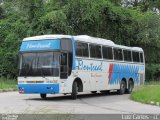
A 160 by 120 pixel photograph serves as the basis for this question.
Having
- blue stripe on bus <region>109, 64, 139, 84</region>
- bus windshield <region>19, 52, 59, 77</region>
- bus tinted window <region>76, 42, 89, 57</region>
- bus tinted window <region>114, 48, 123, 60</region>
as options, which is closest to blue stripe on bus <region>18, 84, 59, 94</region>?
bus windshield <region>19, 52, 59, 77</region>

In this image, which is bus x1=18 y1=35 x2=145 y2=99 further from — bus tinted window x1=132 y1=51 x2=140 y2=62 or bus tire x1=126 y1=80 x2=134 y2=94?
bus tinted window x1=132 y1=51 x2=140 y2=62

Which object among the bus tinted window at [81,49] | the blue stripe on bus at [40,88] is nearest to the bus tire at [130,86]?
the bus tinted window at [81,49]

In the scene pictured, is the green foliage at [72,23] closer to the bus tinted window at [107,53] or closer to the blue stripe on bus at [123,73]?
the blue stripe on bus at [123,73]

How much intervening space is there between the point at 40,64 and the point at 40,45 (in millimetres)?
1084

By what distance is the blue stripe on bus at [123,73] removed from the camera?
93.1ft

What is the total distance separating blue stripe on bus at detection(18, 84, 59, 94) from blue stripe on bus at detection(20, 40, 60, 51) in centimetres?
185

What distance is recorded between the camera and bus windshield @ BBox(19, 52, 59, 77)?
21.9 m

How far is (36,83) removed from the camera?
22047 mm

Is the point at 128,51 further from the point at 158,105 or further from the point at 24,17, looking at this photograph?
the point at 24,17

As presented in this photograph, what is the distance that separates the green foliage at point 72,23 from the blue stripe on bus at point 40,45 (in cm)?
1597

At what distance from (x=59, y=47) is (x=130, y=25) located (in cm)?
2177

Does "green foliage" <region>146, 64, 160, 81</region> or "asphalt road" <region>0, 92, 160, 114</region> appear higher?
"green foliage" <region>146, 64, 160, 81</region>

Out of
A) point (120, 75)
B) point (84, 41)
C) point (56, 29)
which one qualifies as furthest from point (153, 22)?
point (84, 41)

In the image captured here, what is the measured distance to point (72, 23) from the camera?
41.1m
